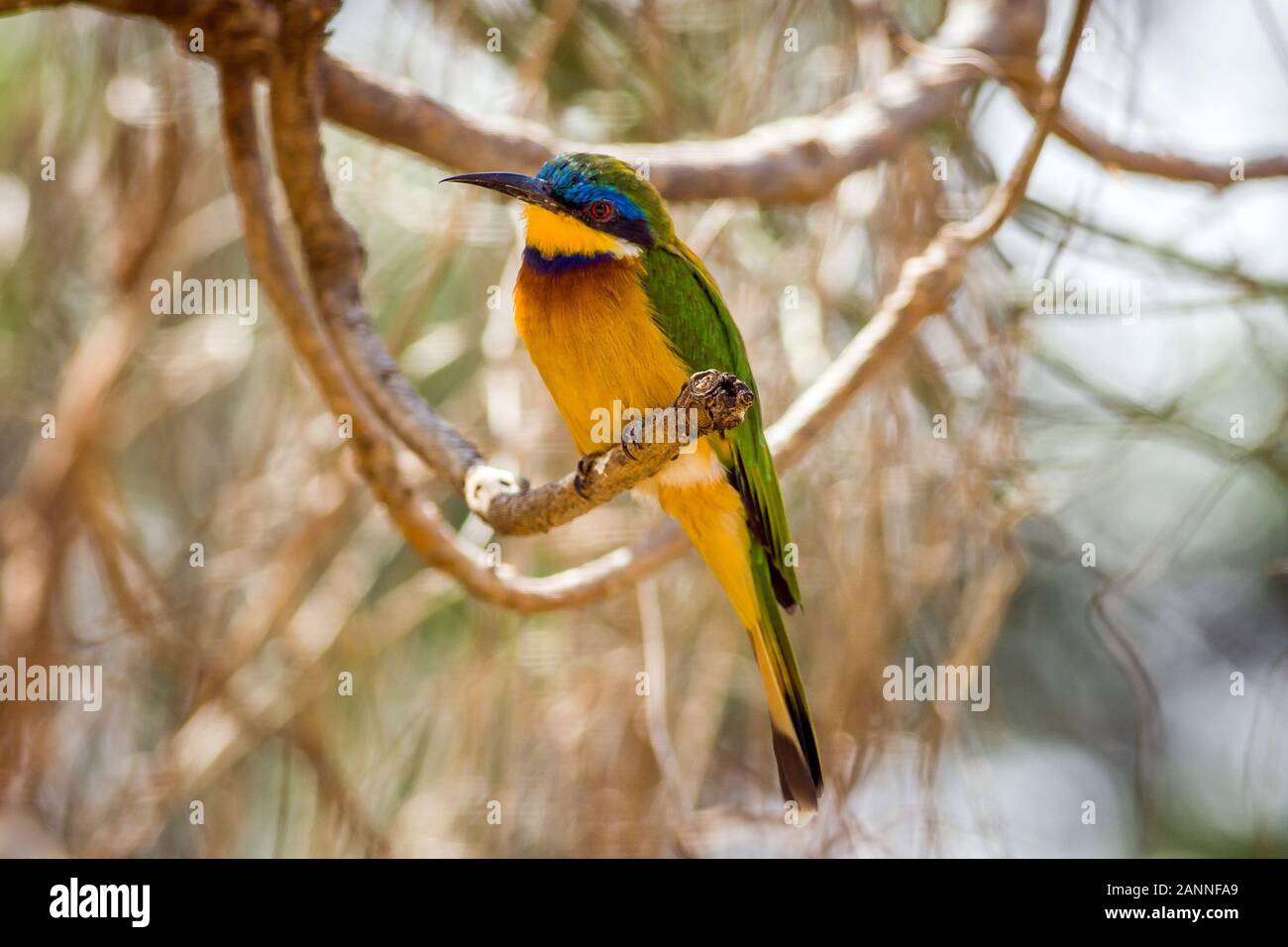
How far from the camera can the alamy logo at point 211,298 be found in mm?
3926

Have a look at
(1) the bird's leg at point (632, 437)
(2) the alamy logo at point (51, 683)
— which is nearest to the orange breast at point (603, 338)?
(1) the bird's leg at point (632, 437)

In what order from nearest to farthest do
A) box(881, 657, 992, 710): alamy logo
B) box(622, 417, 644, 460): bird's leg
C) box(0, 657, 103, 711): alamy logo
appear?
box(622, 417, 644, 460): bird's leg < box(881, 657, 992, 710): alamy logo < box(0, 657, 103, 711): alamy logo

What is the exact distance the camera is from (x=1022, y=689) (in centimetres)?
515

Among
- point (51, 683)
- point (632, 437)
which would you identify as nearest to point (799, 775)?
point (632, 437)

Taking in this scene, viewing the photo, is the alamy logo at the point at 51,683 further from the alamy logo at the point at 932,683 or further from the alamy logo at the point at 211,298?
the alamy logo at the point at 932,683

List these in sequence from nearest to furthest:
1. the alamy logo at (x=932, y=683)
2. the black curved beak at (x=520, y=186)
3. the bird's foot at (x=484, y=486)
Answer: the bird's foot at (x=484, y=486) < the black curved beak at (x=520, y=186) < the alamy logo at (x=932, y=683)

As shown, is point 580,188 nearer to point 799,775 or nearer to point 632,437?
point 632,437

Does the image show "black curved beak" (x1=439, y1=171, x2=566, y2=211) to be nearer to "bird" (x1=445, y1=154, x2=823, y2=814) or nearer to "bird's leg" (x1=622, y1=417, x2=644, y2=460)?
"bird" (x1=445, y1=154, x2=823, y2=814)

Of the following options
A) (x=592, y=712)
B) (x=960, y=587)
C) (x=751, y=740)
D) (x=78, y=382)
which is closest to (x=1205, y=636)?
(x=960, y=587)

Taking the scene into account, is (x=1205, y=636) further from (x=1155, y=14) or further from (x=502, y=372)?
(x=502, y=372)

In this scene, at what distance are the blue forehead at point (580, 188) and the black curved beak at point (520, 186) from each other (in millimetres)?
22

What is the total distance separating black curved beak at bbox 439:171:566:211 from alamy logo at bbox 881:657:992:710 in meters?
1.77

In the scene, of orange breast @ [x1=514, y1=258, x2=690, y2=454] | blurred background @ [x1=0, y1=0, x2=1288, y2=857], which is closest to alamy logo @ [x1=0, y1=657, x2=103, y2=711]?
blurred background @ [x1=0, y1=0, x2=1288, y2=857]

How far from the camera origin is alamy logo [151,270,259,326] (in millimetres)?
3926
